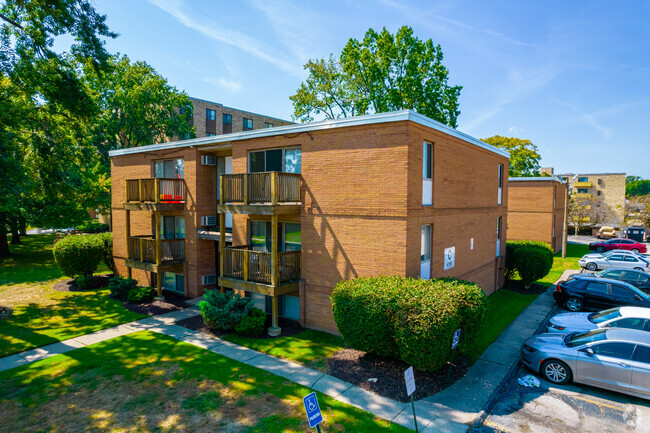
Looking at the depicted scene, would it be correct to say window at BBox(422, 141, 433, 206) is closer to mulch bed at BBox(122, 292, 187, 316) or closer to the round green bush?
mulch bed at BBox(122, 292, 187, 316)

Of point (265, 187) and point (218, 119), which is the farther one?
point (218, 119)

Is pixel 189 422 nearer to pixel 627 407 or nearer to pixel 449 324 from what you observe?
pixel 449 324

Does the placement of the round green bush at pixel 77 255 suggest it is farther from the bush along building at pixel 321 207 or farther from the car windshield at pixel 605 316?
the car windshield at pixel 605 316

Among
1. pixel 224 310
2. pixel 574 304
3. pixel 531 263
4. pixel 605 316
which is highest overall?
pixel 531 263

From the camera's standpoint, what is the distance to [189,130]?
37594 millimetres

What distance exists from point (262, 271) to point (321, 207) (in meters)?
3.11

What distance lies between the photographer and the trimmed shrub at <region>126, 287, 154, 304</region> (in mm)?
16719

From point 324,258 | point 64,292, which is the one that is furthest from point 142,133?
point 324,258

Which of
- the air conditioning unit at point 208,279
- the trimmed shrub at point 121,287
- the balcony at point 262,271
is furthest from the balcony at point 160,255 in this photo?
the balcony at point 262,271

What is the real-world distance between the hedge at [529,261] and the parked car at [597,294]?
8.48ft

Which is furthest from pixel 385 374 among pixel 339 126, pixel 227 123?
pixel 227 123

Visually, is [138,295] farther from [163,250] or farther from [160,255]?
[163,250]

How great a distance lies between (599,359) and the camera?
29.1ft

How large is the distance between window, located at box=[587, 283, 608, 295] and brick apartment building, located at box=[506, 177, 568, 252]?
16355mm
